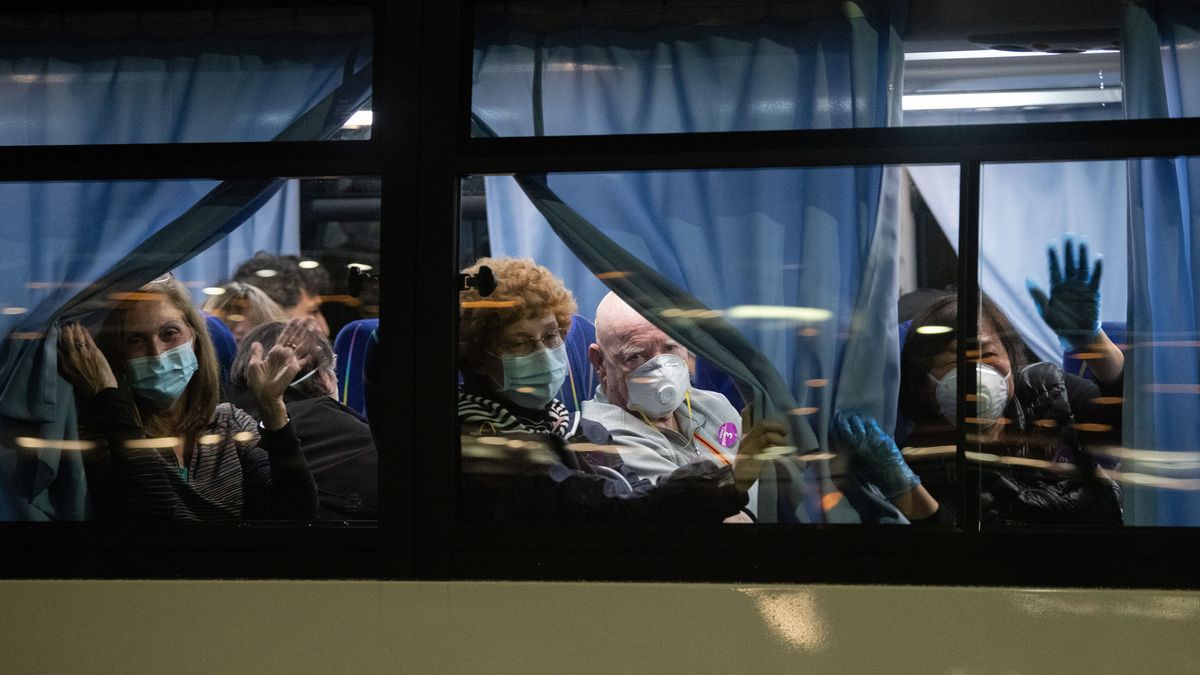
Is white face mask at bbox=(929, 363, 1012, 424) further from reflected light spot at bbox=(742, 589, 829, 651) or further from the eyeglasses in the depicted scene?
the eyeglasses

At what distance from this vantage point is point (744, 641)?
81.4 inches

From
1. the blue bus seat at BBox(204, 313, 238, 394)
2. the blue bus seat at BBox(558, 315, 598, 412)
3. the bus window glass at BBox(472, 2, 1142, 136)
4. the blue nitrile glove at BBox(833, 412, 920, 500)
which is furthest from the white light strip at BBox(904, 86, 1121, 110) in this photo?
the blue bus seat at BBox(204, 313, 238, 394)

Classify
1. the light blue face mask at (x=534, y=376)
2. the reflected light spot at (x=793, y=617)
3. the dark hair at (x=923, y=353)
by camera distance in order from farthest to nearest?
the light blue face mask at (x=534, y=376), the dark hair at (x=923, y=353), the reflected light spot at (x=793, y=617)

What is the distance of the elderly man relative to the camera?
2.24 metres

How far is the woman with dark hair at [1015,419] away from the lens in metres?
2.15

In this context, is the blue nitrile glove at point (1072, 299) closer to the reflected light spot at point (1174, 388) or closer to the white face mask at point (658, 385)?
the reflected light spot at point (1174, 388)

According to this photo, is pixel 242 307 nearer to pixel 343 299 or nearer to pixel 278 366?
pixel 278 366

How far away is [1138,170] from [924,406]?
69 centimetres

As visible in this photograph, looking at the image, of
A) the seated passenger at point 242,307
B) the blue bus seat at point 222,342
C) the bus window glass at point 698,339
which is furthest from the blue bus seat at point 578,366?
the blue bus seat at point 222,342

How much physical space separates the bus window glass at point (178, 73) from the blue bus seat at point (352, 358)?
0.46m

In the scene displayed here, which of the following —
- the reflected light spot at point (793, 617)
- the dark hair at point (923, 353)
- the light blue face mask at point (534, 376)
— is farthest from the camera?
the light blue face mask at point (534, 376)

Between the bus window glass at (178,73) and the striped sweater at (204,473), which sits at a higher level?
the bus window glass at (178,73)

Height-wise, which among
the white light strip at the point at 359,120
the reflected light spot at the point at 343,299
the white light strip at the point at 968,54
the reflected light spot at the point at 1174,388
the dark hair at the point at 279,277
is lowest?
the reflected light spot at the point at 1174,388

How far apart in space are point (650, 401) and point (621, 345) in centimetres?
15
